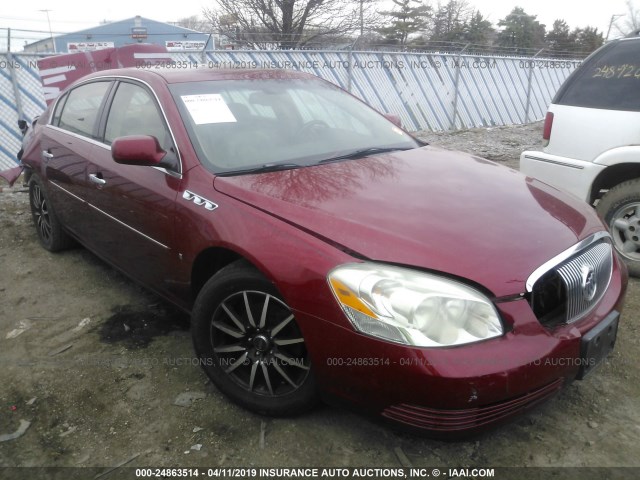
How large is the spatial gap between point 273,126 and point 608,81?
8.99ft

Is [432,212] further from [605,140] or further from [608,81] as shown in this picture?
[608,81]

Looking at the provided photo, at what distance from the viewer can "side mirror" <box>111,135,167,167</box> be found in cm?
270

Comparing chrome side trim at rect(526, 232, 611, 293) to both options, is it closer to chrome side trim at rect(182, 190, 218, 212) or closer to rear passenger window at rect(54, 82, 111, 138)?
chrome side trim at rect(182, 190, 218, 212)

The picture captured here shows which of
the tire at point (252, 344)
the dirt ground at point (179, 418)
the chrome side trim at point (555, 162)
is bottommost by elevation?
the dirt ground at point (179, 418)

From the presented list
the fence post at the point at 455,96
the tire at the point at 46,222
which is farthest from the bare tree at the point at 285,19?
the tire at the point at 46,222

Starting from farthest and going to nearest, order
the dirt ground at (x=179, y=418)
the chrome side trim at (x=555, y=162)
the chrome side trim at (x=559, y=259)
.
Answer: the chrome side trim at (x=555, y=162), the dirt ground at (x=179, y=418), the chrome side trim at (x=559, y=259)

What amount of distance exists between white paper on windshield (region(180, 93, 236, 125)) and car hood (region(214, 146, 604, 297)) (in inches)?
20.5

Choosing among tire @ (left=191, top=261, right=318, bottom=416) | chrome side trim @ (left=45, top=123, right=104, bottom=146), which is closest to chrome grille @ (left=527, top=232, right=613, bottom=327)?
tire @ (left=191, top=261, right=318, bottom=416)

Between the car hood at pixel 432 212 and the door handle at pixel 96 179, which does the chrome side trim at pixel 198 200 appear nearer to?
the car hood at pixel 432 212

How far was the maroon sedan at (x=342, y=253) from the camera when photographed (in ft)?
6.26

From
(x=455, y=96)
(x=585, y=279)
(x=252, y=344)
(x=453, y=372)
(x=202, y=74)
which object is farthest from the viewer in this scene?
(x=455, y=96)

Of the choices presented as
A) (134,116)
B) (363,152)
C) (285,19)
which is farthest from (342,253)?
(285,19)

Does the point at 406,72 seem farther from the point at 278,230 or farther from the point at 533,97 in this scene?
the point at 278,230

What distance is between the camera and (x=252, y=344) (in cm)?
241
